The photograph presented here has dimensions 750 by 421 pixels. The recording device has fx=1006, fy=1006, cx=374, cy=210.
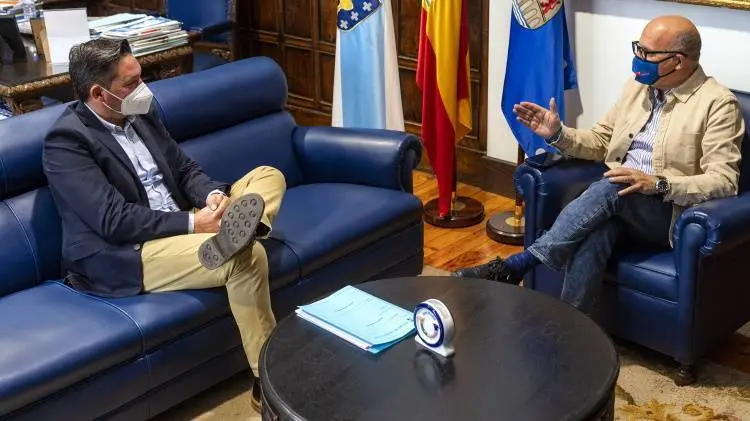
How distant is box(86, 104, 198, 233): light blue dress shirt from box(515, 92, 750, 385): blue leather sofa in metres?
1.13

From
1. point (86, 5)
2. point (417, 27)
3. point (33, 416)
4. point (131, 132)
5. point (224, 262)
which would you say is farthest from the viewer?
point (86, 5)

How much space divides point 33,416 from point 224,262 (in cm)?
62

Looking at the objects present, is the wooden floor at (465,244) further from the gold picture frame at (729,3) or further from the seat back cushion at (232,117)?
the gold picture frame at (729,3)

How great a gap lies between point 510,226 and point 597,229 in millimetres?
1018

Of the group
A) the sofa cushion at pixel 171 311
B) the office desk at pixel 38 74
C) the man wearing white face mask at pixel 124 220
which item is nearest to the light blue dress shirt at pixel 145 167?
the man wearing white face mask at pixel 124 220

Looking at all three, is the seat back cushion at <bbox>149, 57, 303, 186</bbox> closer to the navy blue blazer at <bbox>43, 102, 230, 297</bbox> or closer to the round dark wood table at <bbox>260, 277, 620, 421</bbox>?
the navy blue blazer at <bbox>43, 102, 230, 297</bbox>

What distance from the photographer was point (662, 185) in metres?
2.95

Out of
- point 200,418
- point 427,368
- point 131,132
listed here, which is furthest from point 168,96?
point 427,368

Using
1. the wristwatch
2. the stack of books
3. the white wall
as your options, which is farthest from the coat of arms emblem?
the stack of books

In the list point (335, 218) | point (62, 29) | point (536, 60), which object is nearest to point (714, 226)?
point (335, 218)

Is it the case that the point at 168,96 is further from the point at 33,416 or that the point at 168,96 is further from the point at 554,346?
the point at 554,346

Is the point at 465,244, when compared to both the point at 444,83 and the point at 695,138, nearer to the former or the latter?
the point at 444,83

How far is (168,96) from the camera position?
3.31 meters

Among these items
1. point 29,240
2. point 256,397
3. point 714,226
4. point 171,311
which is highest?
point 714,226
